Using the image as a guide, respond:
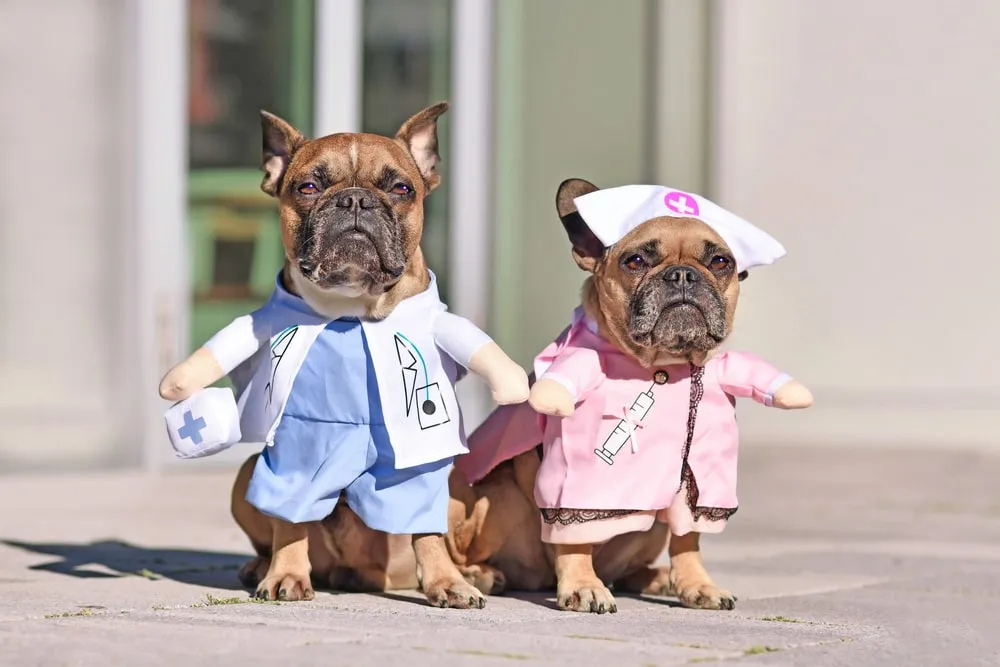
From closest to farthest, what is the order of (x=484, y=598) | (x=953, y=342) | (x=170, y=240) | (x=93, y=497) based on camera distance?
(x=484, y=598)
(x=93, y=497)
(x=170, y=240)
(x=953, y=342)

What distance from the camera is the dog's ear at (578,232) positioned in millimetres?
4074

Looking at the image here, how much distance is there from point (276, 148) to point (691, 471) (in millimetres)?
1381

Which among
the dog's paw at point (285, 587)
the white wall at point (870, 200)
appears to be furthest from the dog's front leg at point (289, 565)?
the white wall at point (870, 200)

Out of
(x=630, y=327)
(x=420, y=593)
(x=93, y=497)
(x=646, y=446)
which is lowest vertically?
(x=93, y=497)

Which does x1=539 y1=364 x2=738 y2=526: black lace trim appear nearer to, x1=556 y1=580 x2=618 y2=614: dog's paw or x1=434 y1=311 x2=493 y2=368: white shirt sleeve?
x1=556 y1=580 x2=618 y2=614: dog's paw

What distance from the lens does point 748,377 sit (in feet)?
13.1

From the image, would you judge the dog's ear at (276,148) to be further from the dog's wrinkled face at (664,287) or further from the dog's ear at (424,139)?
the dog's wrinkled face at (664,287)

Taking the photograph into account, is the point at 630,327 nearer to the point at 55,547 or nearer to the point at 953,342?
the point at 55,547

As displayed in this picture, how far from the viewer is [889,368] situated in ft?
27.8

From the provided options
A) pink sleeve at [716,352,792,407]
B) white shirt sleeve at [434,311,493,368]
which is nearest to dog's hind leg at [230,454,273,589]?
white shirt sleeve at [434,311,493,368]

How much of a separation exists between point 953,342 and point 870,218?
0.80 m

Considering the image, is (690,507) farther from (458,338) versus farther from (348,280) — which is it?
(348,280)

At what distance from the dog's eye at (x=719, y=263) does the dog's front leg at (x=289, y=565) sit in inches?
47.7

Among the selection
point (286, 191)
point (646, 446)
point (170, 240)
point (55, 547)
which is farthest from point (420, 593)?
point (170, 240)
